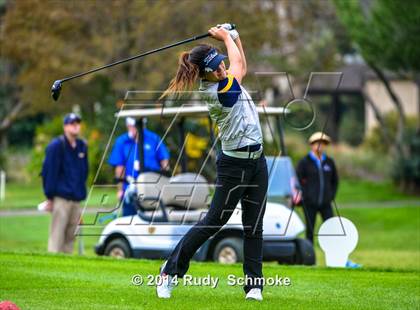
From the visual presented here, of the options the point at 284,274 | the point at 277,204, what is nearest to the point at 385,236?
the point at 277,204

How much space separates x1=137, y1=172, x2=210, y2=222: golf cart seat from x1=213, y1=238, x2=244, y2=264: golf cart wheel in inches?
20.5

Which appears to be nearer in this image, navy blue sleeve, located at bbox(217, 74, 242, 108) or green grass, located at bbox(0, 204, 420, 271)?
navy blue sleeve, located at bbox(217, 74, 242, 108)

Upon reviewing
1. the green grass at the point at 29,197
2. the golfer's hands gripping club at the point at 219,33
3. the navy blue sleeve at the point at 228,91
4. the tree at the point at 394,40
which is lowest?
the navy blue sleeve at the point at 228,91

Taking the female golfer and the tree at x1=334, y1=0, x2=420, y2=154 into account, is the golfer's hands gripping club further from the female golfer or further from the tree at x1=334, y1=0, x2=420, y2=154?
the tree at x1=334, y1=0, x2=420, y2=154

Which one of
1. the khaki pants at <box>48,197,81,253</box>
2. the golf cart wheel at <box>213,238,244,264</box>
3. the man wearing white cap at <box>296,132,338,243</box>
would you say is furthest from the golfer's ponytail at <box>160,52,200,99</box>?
the man wearing white cap at <box>296,132,338,243</box>

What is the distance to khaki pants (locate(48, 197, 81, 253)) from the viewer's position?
547 inches

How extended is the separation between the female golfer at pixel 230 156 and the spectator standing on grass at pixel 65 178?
5.83m

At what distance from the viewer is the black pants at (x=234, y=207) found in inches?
316

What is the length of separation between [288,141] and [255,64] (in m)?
4.50

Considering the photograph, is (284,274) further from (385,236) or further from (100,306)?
(385,236)

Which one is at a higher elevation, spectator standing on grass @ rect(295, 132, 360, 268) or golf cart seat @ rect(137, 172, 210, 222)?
spectator standing on grass @ rect(295, 132, 360, 268)

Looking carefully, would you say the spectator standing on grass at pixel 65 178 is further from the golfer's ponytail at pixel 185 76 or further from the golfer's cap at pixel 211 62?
the golfer's cap at pixel 211 62

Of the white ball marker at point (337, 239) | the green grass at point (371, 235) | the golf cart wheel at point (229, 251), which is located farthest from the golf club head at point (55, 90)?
the green grass at point (371, 235)

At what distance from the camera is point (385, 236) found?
73.3ft
